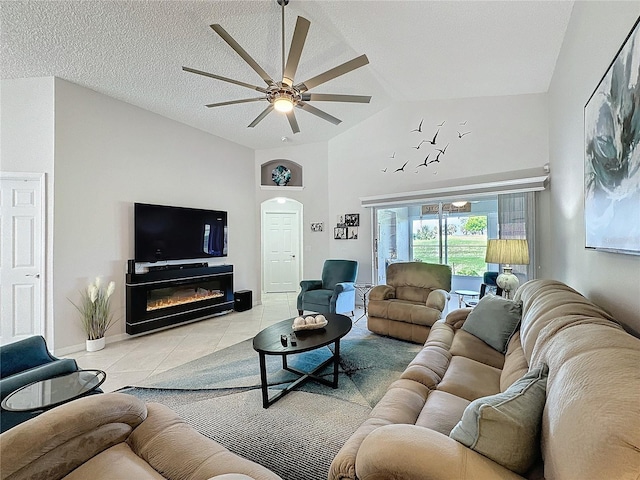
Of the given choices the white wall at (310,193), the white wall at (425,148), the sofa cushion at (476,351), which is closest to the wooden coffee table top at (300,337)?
the sofa cushion at (476,351)

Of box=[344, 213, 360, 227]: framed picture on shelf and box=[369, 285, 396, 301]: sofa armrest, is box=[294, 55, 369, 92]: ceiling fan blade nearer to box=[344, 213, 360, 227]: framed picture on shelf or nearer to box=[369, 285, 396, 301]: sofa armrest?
box=[369, 285, 396, 301]: sofa armrest

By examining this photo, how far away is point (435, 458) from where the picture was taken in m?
0.87

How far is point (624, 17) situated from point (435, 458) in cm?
226

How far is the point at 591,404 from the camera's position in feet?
2.35

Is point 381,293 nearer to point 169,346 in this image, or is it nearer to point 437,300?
A: point 437,300

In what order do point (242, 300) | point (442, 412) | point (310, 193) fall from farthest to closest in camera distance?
point (310, 193) < point (242, 300) < point (442, 412)

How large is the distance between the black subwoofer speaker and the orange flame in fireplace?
316 millimetres

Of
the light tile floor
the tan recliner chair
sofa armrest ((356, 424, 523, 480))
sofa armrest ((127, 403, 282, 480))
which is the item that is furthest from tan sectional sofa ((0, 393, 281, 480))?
the tan recliner chair

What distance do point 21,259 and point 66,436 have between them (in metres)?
3.34

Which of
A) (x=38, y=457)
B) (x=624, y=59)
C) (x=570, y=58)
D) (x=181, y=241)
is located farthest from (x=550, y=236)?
(x=181, y=241)

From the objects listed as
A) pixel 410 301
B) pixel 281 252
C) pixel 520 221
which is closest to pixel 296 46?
pixel 410 301

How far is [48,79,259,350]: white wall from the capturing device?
127 inches

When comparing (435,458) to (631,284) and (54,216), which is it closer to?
(631,284)

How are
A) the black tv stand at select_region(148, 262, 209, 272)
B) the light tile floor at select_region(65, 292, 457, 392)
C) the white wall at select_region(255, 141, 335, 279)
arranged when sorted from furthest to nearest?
the white wall at select_region(255, 141, 335, 279), the black tv stand at select_region(148, 262, 209, 272), the light tile floor at select_region(65, 292, 457, 392)
